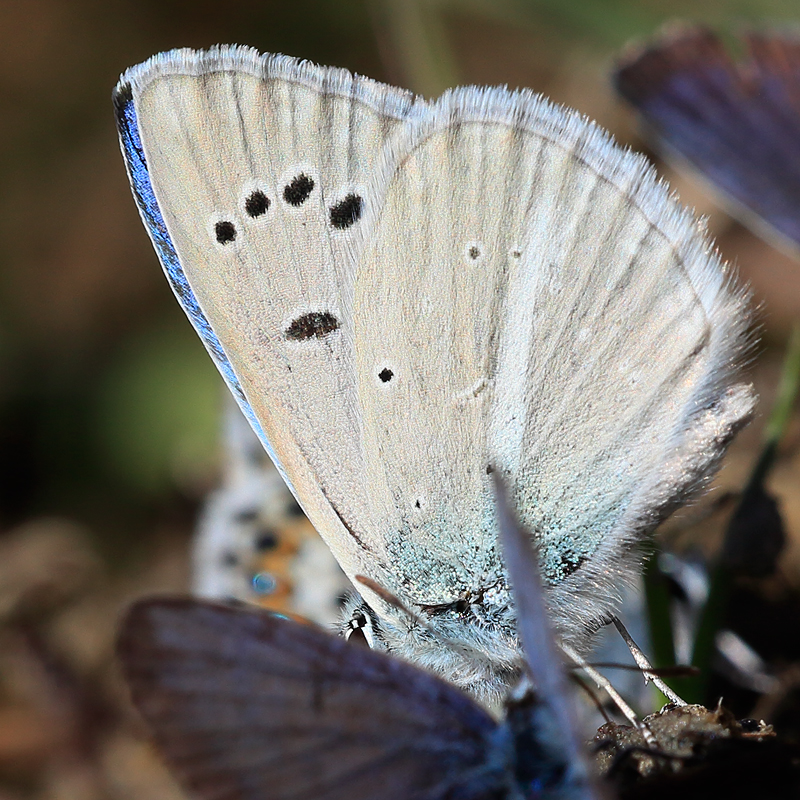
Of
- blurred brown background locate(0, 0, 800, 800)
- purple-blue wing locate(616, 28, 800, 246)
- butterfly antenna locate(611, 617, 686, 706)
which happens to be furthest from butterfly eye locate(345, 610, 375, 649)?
purple-blue wing locate(616, 28, 800, 246)

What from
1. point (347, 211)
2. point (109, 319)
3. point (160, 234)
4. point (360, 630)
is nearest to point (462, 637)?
point (360, 630)

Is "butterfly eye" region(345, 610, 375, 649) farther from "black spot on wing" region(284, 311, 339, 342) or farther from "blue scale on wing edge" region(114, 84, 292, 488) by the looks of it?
"black spot on wing" region(284, 311, 339, 342)

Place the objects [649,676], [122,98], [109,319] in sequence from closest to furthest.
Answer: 1. [649,676]
2. [122,98]
3. [109,319]

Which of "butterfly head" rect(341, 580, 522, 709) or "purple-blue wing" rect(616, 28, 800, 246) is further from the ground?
"purple-blue wing" rect(616, 28, 800, 246)

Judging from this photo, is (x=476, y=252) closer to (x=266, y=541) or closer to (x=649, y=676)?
(x=649, y=676)

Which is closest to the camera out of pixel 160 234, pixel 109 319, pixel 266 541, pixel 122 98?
pixel 122 98

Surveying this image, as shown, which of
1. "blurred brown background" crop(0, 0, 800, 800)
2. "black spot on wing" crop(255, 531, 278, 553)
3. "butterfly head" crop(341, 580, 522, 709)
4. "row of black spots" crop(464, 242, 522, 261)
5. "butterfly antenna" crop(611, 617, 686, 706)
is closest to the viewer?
"butterfly antenna" crop(611, 617, 686, 706)
